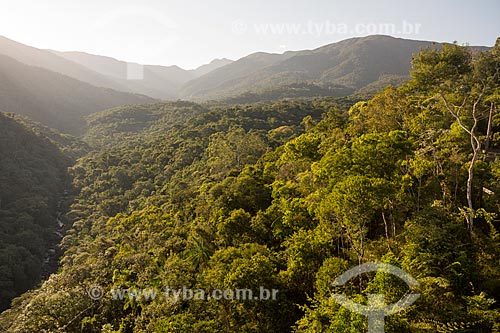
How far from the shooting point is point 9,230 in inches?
1893

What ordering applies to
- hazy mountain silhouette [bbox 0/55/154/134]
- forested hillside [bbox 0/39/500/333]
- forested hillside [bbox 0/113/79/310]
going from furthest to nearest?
hazy mountain silhouette [bbox 0/55/154/134]
forested hillside [bbox 0/113/79/310]
forested hillside [bbox 0/39/500/333]

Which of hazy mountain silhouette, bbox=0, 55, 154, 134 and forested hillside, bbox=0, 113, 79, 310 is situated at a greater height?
hazy mountain silhouette, bbox=0, 55, 154, 134

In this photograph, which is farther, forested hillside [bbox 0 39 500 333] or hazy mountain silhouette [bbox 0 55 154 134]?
hazy mountain silhouette [bbox 0 55 154 134]

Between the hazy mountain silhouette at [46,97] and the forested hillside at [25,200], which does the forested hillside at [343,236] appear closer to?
the forested hillside at [25,200]

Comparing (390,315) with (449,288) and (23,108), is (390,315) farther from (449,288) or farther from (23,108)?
(23,108)

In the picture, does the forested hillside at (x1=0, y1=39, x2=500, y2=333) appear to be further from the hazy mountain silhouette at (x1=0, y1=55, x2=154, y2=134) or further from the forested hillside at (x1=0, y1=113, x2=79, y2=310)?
the hazy mountain silhouette at (x1=0, y1=55, x2=154, y2=134)

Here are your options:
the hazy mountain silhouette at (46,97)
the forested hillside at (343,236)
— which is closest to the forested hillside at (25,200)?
the forested hillside at (343,236)

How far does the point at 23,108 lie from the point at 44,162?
64.7 m

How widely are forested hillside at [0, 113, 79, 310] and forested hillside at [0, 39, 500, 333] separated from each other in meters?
16.9

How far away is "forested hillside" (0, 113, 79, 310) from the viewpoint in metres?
40.3

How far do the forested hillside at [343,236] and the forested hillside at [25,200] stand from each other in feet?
55.5

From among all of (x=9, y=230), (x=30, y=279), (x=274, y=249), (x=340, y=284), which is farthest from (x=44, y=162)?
(x=340, y=284)

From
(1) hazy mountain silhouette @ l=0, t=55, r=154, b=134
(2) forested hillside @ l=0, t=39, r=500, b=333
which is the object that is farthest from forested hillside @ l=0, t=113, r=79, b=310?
(1) hazy mountain silhouette @ l=0, t=55, r=154, b=134

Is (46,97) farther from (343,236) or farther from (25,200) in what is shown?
(343,236)
